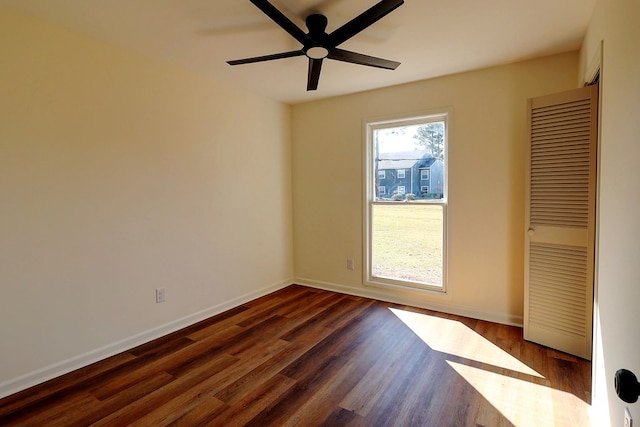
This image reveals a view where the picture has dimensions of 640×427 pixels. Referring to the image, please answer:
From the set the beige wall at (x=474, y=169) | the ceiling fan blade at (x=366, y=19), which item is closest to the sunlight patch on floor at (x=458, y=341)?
the beige wall at (x=474, y=169)

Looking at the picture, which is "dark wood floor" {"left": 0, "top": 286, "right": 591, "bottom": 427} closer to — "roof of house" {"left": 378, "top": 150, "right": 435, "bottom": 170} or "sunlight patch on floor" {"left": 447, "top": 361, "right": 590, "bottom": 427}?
"sunlight patch on floor" {"left": 447, "top": 361, "right": 590, "bottom": 427}

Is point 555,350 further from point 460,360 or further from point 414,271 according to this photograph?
point 414,271

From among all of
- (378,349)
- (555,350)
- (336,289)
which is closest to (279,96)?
(336,289)

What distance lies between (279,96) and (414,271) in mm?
2609

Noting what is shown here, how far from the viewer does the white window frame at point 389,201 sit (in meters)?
3.36

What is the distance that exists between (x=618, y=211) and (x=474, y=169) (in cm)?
184

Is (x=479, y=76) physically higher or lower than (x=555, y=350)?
higher

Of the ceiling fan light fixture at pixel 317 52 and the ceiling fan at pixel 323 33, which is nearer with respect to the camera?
the ceiling fan at pixel 323 33

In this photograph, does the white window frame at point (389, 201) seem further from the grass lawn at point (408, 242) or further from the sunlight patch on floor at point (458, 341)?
the sunlight patch on floor at point (458, 341)

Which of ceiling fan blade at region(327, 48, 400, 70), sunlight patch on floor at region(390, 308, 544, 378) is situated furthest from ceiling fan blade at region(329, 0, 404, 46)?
sunlight patch on floor at region(390, 308, 544, 378)

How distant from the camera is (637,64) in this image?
3.85 feet

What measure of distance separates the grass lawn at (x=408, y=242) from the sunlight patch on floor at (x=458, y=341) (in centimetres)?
49

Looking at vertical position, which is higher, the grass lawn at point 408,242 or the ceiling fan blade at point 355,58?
the ceiling fan blade at point 355,58

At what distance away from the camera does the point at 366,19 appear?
181 centimetres
